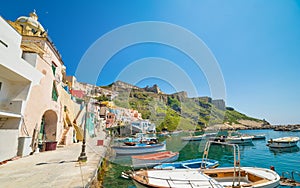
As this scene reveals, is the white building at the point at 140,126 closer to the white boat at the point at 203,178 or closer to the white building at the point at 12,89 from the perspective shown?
the white building at the point at 12,89

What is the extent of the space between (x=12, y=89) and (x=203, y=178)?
12623 millimetres

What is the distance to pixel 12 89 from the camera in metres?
10.3

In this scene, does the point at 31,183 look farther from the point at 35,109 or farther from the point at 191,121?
the point at 191,121

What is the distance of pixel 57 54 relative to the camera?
20266mm

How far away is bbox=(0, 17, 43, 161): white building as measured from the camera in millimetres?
8398

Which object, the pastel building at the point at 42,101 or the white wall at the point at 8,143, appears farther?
the pastel building at the point at 42,101

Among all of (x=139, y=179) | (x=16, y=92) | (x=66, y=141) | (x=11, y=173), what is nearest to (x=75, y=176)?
(x=139, y=179)

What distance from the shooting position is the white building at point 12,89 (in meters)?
8.40

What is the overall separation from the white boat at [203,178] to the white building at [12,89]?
729cm

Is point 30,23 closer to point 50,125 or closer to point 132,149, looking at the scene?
point 50,125

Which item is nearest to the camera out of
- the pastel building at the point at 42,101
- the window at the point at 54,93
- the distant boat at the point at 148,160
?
the pastel building at the point at 42,101

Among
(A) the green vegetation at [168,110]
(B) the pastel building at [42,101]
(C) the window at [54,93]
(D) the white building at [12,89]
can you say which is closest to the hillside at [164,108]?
(A) the green vegetation at [168,110]

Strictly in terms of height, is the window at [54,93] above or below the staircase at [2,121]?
above

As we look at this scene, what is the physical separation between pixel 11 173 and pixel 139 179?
5325 mm
